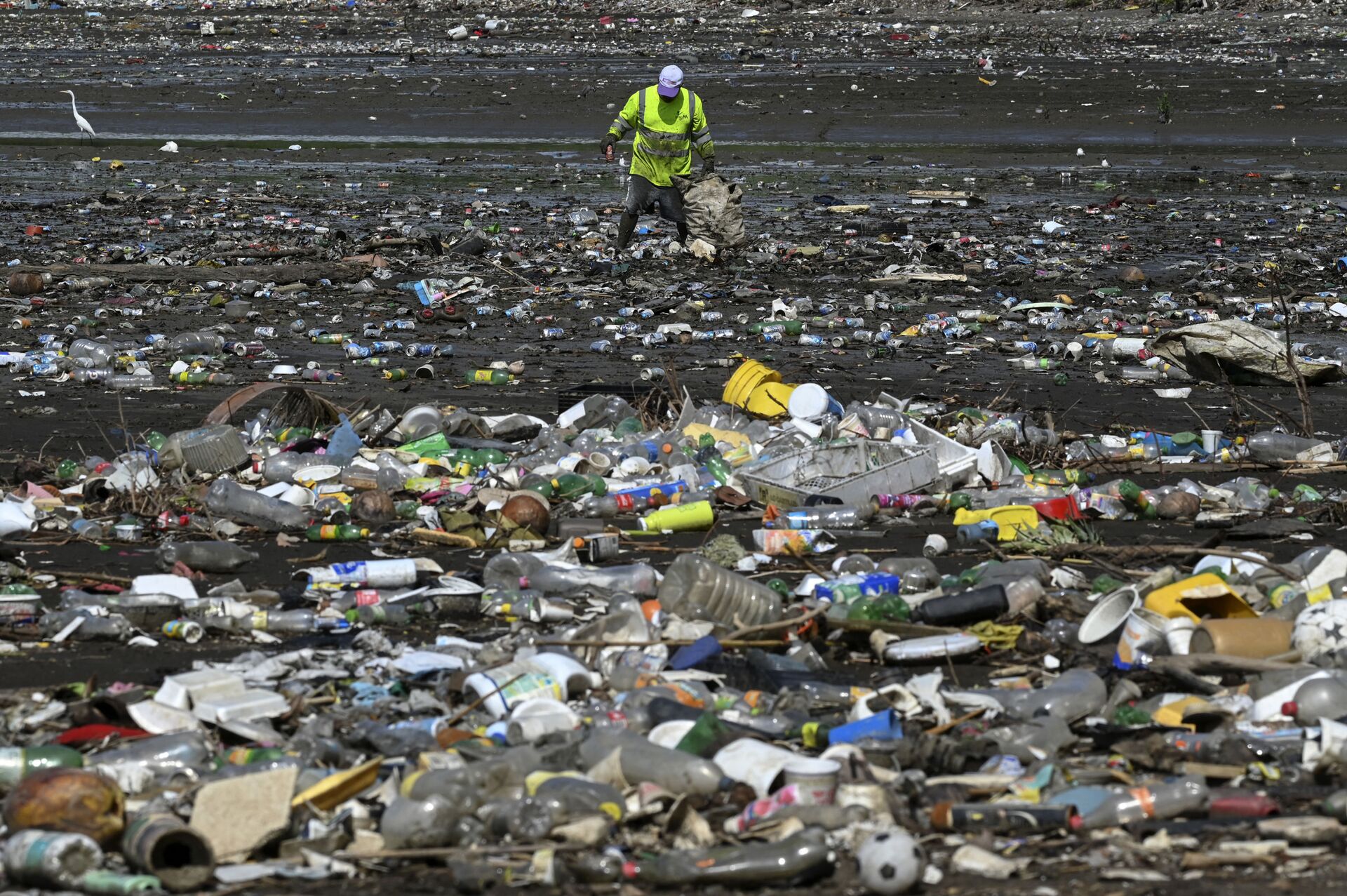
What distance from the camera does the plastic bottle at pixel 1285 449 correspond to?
642cm

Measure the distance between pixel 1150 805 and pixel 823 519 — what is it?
7.95ft

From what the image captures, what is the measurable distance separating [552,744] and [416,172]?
13.3m

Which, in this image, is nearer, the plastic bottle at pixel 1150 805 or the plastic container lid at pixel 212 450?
the plastic bottle at pixel 1150 805

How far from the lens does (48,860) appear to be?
2994 mm

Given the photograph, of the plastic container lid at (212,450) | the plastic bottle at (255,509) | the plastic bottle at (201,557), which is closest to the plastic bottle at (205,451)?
the plastic container lid at (212,450)

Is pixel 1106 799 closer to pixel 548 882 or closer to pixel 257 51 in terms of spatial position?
pixel 548 882

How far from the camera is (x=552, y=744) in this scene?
3648 millimetres

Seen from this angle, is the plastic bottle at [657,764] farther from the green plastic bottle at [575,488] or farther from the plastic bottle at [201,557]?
the green plastic bottle at [575,488]

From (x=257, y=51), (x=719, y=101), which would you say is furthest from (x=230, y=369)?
(x=257, y=51)

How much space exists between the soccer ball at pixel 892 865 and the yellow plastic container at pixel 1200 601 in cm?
166

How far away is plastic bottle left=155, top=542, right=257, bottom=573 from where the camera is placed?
5.14m

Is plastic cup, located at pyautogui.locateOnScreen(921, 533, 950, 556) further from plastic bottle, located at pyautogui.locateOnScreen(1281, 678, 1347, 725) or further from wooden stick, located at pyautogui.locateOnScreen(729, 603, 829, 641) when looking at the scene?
plastic bottle, located at pyautogui.locateOnScreen(1281, 678, 1347, 725)

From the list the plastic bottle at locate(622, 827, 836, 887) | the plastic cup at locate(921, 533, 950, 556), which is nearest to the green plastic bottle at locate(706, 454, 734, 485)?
the plastic cup at locate(921, 533, 950, 556)

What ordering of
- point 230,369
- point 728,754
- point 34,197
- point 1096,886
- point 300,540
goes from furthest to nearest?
point 34,197, point 230,369, point 300,540, point 728,754, point 1096,886
